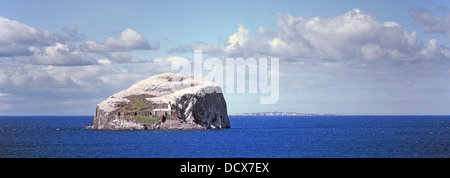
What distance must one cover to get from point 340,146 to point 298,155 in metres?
17.2

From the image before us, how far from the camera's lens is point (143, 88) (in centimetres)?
14938

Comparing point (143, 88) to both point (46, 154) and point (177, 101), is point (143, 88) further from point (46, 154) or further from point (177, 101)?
point (46, 154)

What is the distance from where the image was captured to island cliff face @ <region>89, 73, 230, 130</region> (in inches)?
5340

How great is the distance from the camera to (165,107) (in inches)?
5384

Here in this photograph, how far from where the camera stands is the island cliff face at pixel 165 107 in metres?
136

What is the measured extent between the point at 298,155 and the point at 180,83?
7808cm

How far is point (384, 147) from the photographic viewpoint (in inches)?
3521
